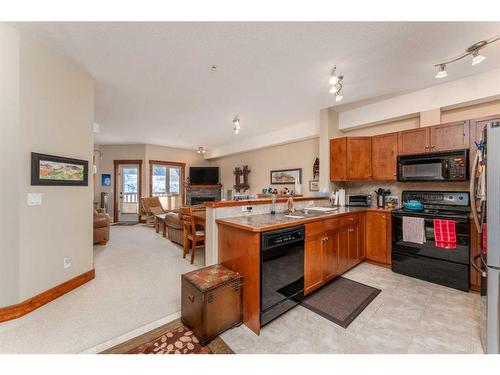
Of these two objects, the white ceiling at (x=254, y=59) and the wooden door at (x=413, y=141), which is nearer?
the white ceiling at (x=254, y=59)

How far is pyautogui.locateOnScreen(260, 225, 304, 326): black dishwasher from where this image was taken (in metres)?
1.75

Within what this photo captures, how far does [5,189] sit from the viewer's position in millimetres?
1928

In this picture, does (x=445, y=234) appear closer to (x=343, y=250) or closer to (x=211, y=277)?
(x=343, y=250)

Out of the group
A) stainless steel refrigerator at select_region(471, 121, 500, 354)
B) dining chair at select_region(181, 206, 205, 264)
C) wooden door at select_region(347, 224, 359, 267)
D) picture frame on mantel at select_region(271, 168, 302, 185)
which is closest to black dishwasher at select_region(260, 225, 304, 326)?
wooden door at select_region(347, 224, 359, 267)

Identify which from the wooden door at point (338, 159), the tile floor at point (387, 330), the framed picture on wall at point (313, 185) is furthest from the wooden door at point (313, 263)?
the framed picture on wall at point (313, 185)

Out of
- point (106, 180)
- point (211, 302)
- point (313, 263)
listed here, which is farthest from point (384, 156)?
point (106, 180)

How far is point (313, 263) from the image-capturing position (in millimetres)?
2260

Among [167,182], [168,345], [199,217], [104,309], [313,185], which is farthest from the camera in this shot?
[167,182]

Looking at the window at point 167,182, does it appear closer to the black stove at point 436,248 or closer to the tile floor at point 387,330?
the tile floor at point 387,330

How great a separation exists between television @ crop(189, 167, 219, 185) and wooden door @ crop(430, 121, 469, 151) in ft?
20.9

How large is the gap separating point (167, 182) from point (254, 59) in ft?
21.4

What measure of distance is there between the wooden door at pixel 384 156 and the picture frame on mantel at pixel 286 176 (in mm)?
Answer: 1863

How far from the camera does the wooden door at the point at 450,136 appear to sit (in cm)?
266
